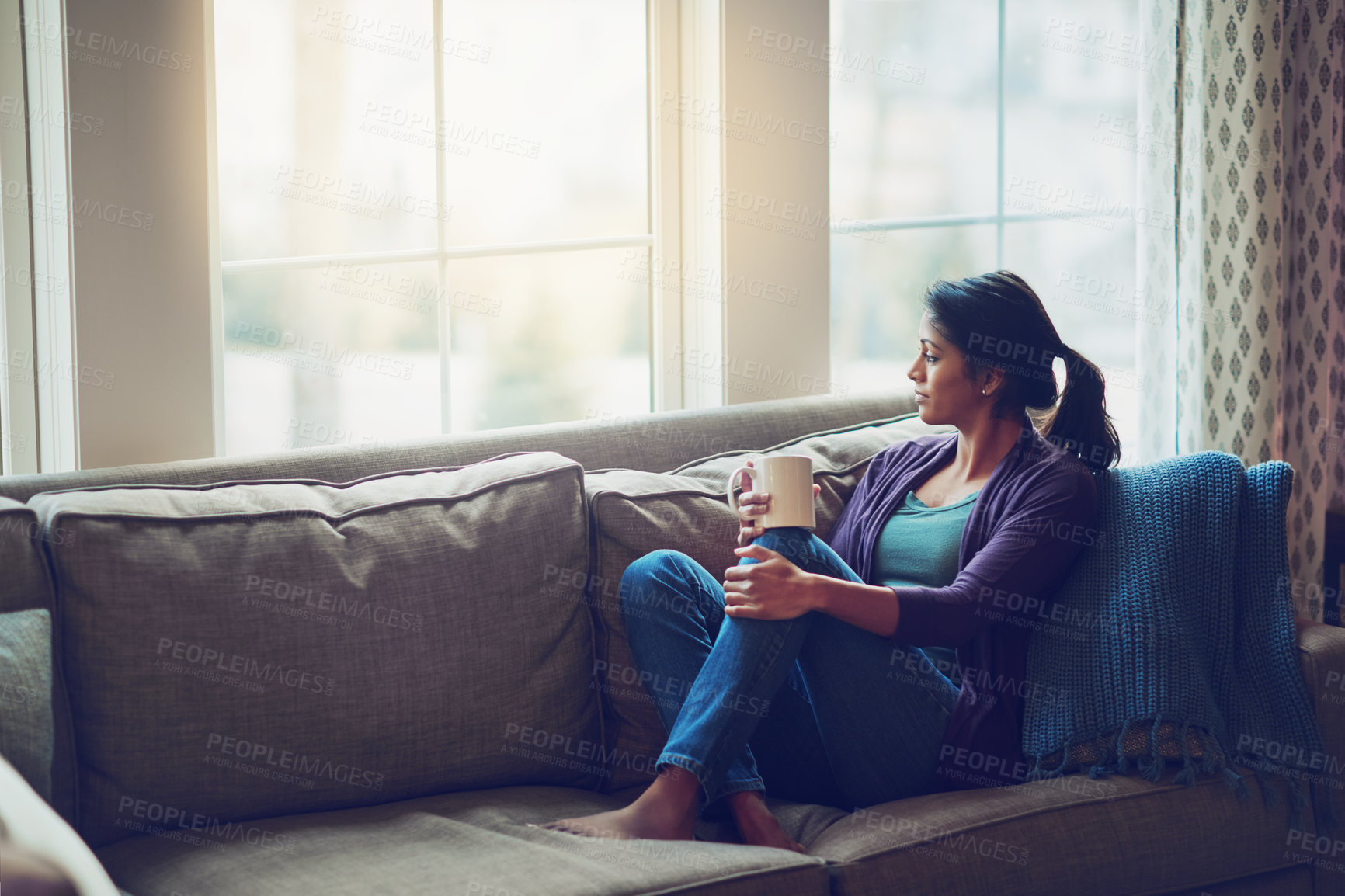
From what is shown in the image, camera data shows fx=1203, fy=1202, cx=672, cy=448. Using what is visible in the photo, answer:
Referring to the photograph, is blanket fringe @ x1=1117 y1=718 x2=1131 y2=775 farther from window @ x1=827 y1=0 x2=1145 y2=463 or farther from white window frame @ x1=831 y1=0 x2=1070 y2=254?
white window frame @ x1=831 y1=0 x2=1070 y2=254

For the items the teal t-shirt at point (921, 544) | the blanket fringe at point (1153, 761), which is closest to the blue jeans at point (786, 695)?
the teal t-shirt at point (921, 544)

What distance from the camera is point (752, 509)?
5.57 ft

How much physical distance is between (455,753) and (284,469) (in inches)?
20.6

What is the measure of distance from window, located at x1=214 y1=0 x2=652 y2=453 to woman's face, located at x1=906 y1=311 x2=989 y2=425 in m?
0.89

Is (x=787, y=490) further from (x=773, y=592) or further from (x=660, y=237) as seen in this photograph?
(x=660, y=237)

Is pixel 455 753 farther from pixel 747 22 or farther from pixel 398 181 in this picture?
pixel 747 22

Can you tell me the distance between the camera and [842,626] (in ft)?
5.31

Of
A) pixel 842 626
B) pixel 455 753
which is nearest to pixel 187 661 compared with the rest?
pixel 455 753

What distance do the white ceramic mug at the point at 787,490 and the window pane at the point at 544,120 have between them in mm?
1006

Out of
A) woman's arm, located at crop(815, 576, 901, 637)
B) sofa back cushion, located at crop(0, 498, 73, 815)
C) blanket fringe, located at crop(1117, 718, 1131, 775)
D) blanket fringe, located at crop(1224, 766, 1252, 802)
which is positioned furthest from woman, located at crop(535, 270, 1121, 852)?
sofa back cushion, located at crop(0, 498, 73, 815)

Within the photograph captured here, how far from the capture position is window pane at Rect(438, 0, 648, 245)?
→ 2.35 meters

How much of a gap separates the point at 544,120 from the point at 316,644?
1.30 m

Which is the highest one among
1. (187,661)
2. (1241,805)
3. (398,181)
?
(398,181)

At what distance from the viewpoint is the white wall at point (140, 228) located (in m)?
1.85
